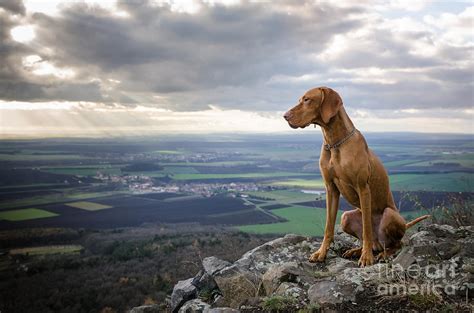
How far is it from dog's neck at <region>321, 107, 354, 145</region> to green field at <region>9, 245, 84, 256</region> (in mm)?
45933

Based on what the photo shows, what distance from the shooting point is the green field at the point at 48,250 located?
45094 millimetres

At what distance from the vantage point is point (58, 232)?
53.0 meters

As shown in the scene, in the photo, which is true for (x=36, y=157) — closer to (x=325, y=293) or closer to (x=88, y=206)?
(x=88, y=206)

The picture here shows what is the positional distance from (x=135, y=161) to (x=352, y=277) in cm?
11968

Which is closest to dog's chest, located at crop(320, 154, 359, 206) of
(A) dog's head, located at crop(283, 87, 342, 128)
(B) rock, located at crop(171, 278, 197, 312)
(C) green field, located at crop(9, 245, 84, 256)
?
(A) dog's head, located at crop(283, 87, 342, 128)

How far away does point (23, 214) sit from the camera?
205 ft

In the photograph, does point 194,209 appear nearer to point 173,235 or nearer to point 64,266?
point 173,235

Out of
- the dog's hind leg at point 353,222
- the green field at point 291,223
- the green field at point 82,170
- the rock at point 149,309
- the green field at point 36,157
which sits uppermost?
the dog's hind leg at point 353,222

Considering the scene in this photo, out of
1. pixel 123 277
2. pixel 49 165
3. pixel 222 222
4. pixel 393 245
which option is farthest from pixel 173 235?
pixel 49 165

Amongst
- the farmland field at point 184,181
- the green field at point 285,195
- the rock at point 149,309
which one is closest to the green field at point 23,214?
the farmland field at point 184,181

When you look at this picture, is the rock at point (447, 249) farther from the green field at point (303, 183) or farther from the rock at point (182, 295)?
the green field at point (303, 183)

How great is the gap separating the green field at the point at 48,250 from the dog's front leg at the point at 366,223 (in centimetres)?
4572

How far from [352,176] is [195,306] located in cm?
294

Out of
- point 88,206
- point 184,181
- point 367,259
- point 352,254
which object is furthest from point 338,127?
point 184,181
